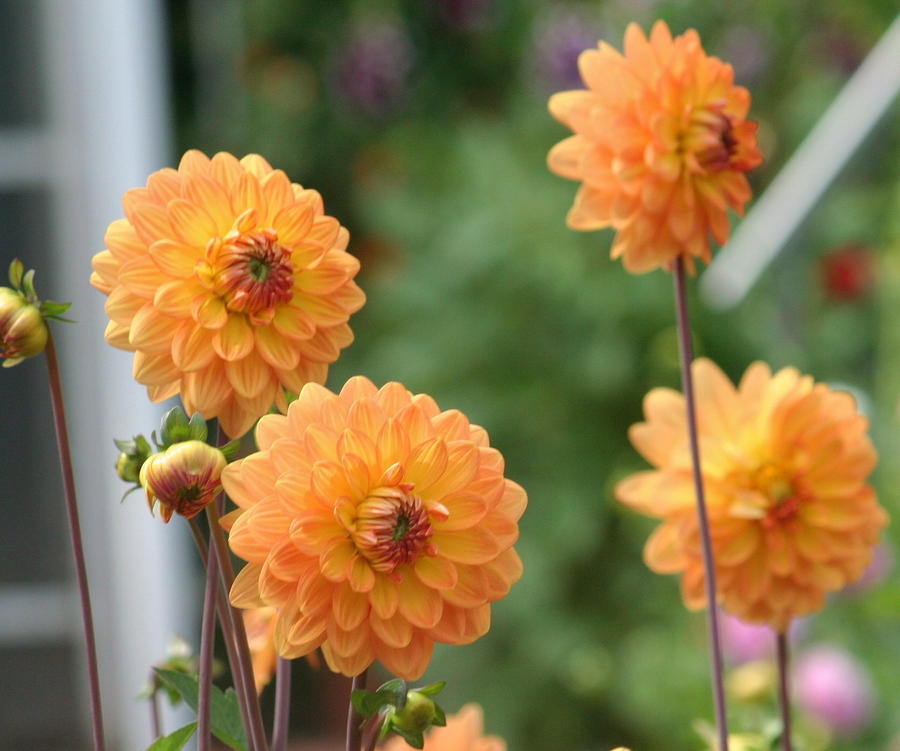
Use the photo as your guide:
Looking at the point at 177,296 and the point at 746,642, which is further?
the point at 746,642

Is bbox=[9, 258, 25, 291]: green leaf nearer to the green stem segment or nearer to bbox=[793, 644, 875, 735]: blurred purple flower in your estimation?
the green stem segment

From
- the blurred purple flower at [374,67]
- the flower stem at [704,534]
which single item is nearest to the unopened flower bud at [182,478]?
the flower stem at [704,534]

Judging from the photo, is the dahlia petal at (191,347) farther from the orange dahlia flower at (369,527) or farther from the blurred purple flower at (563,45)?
the blurred purple flower at (563,45)

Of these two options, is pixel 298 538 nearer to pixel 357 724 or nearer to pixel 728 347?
A: pixel 357 724

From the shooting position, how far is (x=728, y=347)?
66.8 inches

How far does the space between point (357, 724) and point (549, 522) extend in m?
1.41

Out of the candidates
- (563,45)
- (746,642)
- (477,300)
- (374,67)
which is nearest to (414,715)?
(746,642)

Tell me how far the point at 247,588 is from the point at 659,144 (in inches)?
6.9

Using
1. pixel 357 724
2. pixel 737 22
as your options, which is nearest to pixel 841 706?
pixel 357 724

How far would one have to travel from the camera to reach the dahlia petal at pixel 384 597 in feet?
0.84

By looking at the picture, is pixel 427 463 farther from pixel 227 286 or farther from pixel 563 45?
pixel 563 45

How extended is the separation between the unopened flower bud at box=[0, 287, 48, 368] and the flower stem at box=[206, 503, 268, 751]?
58 mm

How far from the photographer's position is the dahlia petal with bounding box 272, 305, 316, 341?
0.28m

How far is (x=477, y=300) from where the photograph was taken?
181cm
